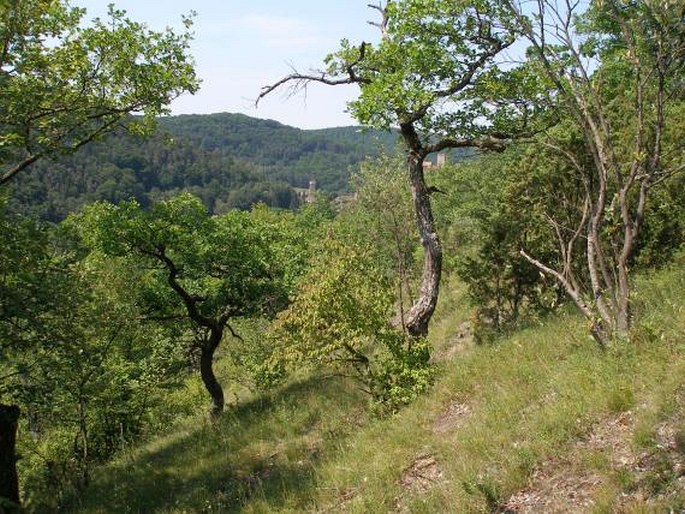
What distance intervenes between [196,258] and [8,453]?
252 inches

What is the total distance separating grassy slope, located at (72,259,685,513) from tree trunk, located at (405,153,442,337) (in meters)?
1.46

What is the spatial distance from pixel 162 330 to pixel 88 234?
381 cm

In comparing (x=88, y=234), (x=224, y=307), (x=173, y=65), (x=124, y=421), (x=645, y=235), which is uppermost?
(x=173, y=65)

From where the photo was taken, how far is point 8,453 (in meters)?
9.79

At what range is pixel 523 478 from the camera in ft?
18.0

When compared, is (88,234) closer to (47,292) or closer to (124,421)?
(47,292)

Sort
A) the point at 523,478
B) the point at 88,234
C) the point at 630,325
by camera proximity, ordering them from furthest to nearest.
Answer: the point at 88,234 → the point at 630,325 → the point at 523,478

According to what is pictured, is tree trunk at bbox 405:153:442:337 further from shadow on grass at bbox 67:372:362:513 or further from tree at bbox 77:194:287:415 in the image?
tree at bbox 77:194:287:415

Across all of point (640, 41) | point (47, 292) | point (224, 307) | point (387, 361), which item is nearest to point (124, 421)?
point (224, 307)

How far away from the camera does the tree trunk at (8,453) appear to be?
9609 mm

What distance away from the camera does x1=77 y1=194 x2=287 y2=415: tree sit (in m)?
13.5

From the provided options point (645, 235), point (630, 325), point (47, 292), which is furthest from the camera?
point (645, 235)

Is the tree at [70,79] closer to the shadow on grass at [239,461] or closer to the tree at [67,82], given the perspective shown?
the tree at [67,82]

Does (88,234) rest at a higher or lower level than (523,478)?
higher
